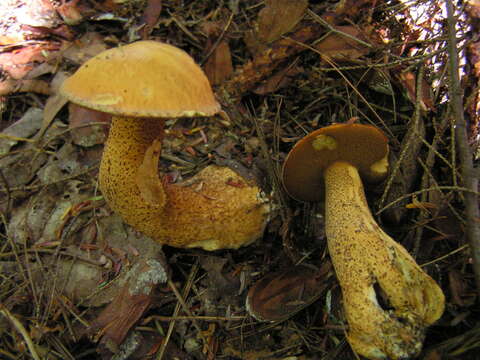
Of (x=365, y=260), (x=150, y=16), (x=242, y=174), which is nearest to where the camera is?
(x=365, y=260)

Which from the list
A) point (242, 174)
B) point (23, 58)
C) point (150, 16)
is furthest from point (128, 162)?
point (23, 58)

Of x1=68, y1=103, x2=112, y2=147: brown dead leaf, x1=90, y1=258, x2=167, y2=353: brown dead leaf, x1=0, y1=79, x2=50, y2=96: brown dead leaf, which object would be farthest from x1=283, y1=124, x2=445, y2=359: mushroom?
x1=0, y1=79, x2=50, y2=96: brown dead leaf

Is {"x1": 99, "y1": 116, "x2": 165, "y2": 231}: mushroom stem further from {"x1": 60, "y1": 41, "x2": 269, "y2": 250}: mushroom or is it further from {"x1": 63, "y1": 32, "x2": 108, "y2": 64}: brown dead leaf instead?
{"x1": 63, "y1": 32, "x2": 108, "y2": 64}: brown dead leaf

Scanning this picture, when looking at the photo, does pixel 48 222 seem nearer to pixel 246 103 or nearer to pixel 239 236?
pixel 239 236

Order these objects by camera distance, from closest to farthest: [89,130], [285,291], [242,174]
Answer: [285,291] < [242,174] < [89,130]

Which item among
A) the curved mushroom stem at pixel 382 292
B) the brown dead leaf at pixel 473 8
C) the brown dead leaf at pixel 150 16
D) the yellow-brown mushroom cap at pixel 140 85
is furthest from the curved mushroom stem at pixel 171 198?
the brown dead leaf at pixel 473 8

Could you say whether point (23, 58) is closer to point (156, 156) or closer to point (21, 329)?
point (156, 156)

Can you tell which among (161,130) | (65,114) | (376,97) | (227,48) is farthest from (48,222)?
(376,97)

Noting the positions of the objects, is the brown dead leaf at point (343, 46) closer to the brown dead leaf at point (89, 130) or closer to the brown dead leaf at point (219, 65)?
the brown dead leaf at point (219, 65)
